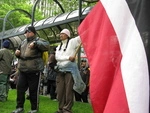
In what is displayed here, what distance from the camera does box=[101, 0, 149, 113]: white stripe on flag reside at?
180 cm

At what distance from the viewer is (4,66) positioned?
28.0 feet

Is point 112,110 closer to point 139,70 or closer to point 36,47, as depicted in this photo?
point 139,70

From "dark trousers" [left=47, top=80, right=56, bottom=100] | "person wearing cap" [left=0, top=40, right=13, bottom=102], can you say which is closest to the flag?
"person wearing cap" [left=0, top=40, right=13, bottom=102]

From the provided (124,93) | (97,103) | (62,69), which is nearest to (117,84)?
(124,93)

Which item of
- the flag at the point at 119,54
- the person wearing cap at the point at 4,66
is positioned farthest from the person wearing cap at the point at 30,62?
the flag at the point at 119,54

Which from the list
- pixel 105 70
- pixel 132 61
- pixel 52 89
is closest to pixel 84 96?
pixel 52 89

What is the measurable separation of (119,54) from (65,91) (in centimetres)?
389

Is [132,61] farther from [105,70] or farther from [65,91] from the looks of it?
[65,91]

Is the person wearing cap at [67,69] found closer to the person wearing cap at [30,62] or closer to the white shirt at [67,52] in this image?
the white shirt at [67,52]

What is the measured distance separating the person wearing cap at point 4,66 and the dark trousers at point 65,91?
303 centimetres

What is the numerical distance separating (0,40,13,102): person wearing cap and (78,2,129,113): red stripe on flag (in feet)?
21.5

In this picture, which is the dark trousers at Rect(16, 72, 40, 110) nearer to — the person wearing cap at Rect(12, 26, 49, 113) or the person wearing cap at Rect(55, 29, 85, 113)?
the person wearing cap at Rect(12, 26, 49, 113)

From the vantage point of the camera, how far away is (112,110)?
73.1 inches

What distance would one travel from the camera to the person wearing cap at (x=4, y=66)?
8.47 metres
